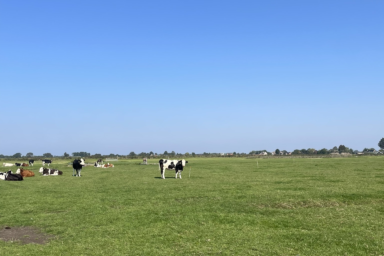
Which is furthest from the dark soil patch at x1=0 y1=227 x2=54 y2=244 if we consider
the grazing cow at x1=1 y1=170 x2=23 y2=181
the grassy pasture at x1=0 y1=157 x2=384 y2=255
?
the grazing cow at x1=1 y1=170 x2=23 y2=181

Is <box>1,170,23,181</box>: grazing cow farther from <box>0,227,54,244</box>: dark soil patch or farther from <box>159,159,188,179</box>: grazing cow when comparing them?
<box>0,227,54,244</box>: dark soil patch

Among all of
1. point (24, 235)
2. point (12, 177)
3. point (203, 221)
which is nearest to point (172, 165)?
point (12, 177)

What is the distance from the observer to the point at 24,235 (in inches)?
429

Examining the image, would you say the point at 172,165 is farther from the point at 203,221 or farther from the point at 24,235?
the point at 24,235

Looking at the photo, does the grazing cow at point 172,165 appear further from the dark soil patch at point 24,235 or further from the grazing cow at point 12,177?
the dark soil patch at point 24,235

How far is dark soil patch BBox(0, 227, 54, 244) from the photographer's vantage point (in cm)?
1030

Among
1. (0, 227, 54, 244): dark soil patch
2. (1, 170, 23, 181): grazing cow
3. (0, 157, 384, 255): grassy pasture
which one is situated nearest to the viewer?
(0, 157, 384, 255): grassy pasture

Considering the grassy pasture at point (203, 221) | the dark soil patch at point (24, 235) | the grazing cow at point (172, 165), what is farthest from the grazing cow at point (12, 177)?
the dark soil patch at point (24, 235)

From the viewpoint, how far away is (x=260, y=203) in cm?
1524

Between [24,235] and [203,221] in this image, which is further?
[203,221]

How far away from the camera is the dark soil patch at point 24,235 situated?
10.3 m

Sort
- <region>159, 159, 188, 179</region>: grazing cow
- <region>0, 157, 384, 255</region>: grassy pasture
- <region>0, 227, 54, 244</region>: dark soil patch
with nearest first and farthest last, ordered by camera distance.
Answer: <region>0, 157, 384, 255</region>: grassy pasture < <region>0, 227, 54, 244</region>: dark soil patch < <region>159, 159, 188, 179</region>: grazing cow

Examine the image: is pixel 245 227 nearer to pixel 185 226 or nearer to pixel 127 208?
pixel 185 226

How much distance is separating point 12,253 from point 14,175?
22038 mm
